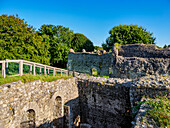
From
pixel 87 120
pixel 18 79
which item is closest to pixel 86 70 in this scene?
pixel 87 120

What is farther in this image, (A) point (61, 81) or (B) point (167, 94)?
(A) point (61, 81)

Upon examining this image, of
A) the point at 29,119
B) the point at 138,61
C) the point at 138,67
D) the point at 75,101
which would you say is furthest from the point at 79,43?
the point at 29,119

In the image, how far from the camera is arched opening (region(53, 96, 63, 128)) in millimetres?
6686

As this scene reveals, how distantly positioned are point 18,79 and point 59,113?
3282 mm

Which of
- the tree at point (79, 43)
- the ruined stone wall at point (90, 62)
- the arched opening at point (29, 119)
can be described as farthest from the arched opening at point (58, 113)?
the tree at point (79, 43)

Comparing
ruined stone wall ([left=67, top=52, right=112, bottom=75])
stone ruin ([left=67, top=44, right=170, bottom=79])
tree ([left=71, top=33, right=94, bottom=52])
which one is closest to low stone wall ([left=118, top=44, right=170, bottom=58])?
stone ruin ([left=67, top=44, right=170, bottom=79])

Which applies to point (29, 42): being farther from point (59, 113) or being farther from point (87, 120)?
point (87, 120)

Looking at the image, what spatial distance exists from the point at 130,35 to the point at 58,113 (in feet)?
77.8

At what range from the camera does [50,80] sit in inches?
246

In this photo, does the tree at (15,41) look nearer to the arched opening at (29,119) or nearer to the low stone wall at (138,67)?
the arched opening at (29,119)

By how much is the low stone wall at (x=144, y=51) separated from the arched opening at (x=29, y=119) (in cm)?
968

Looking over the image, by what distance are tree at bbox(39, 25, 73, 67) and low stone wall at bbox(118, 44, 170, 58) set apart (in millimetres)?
16829

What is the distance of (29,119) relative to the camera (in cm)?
513

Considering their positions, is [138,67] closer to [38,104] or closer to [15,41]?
[38,104]
